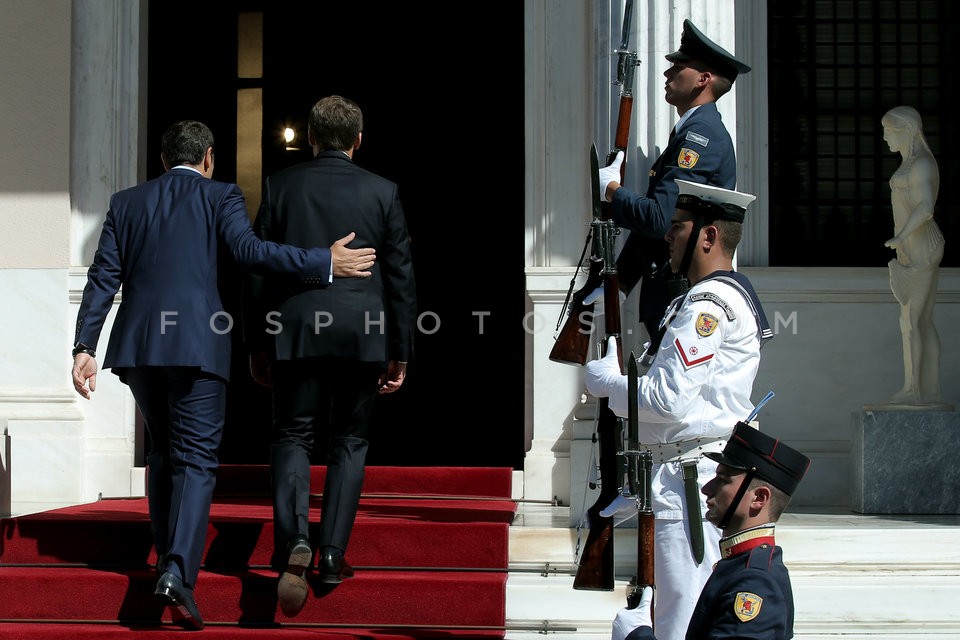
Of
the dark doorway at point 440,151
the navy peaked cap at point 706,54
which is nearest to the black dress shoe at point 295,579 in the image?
the navy peaked cap at point 706,54

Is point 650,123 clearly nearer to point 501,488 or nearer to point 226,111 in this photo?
point 501,488

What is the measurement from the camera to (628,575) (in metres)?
5.91

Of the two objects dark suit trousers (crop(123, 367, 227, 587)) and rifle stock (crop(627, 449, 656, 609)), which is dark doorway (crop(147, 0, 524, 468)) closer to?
dark suit trousers (crop(123, 367, 227, 587))

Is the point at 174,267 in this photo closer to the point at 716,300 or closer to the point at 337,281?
the point at 337,281

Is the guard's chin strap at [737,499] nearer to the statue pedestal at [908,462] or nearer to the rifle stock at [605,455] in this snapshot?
the rifle stock at [605,455]

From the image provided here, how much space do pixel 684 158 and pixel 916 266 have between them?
3.68 meters

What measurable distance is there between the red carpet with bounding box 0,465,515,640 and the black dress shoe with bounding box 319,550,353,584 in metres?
0.14

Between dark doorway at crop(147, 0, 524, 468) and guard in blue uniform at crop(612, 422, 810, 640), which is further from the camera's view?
dark doorway at crop(147, 0, 524, 468)

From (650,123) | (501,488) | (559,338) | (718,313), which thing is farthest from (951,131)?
(718,313)

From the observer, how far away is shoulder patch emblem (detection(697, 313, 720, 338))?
3689mm

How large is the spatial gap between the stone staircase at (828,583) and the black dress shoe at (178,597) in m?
1.32

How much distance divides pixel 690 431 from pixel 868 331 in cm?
509

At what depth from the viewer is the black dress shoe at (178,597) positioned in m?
4.94

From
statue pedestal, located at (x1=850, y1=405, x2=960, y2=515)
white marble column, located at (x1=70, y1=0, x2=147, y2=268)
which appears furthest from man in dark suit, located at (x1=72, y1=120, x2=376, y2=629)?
statue pedestal, located at (x1=850, y1=405, x2=960, y2=515)
